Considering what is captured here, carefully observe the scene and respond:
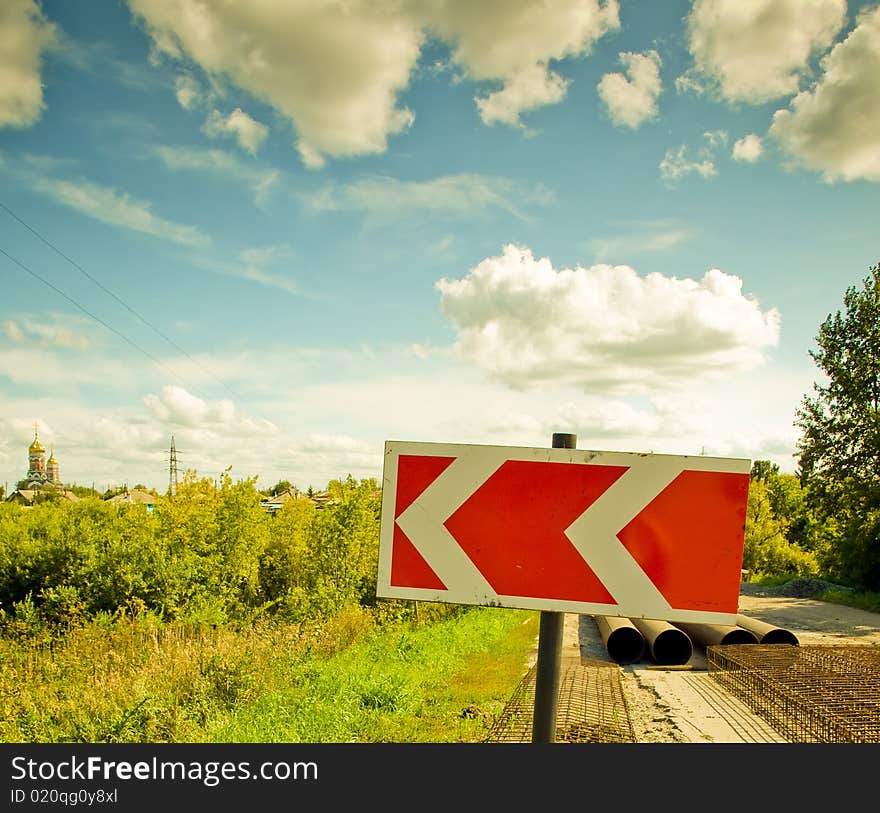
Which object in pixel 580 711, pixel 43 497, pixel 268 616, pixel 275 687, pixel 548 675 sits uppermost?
pixel 548 675

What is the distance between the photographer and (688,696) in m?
9.24

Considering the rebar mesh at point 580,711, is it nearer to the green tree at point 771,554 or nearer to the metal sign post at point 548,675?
the metal sign post at point 548,675

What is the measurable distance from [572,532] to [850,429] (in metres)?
25.7

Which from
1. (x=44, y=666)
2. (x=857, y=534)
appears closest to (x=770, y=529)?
(x=857, y=534)

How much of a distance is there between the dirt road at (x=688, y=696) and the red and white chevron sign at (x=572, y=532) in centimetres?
608

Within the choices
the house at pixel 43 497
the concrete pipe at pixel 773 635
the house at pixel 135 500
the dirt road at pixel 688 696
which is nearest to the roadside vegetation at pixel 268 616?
the house at pixel 135 500

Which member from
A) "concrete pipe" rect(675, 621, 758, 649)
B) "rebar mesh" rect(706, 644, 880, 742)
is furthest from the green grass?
"concrete pipe" rect(675, 621, 758, 649)

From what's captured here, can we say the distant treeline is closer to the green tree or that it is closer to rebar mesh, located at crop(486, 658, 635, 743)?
rebar mesh, located at crop(486, 658, 635, 743)

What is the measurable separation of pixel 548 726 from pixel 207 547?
2286 centimetres

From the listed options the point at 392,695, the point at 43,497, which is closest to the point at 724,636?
the point at 392,695

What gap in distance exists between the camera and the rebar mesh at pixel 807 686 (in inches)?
264

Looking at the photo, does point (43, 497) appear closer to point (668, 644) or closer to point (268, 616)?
point (268, 616)

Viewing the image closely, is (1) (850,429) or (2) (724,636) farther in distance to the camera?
(1) (850,429)
